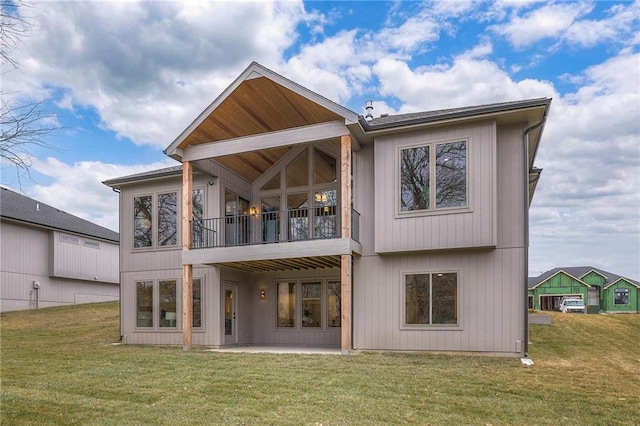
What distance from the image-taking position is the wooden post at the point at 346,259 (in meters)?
9.93

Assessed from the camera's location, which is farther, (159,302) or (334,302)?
(159,302)

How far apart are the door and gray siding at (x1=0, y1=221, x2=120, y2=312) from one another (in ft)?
41.9

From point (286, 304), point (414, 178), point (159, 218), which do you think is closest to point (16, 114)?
point (414, 178)

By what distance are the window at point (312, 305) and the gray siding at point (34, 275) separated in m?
14.7

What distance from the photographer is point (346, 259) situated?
10125 mm

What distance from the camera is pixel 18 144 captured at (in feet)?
13.1

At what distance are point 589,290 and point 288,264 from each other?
34.4 metres

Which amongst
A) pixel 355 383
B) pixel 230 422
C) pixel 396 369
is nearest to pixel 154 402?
pixel 230 422

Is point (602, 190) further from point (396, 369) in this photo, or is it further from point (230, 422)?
point (230, 422)

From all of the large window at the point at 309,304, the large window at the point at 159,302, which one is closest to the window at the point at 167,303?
the large window at the point at 159,302

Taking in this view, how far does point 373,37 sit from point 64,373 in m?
15.4

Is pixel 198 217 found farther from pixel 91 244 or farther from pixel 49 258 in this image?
pixel 91 244

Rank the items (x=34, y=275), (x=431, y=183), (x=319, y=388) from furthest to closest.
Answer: (x=34, y=275) → (x=431, y=183) → (x=319, y=388)

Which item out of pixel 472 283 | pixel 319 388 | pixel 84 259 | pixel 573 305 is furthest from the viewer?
pixel 573 305
